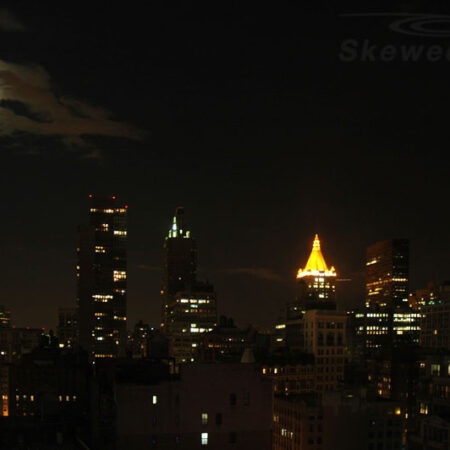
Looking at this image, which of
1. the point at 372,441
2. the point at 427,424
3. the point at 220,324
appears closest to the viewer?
the point at 372,441

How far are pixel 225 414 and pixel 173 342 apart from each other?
13105cm

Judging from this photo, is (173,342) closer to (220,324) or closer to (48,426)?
(220,324)

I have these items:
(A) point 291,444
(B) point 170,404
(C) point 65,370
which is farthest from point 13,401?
(B) point 170,404

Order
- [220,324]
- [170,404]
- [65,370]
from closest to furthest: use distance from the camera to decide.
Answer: [170,404], [65,370], [220,324]

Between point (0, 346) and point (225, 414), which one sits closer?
point (225, 414)

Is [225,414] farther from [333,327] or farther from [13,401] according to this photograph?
[333,327]

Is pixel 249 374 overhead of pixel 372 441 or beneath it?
overhead

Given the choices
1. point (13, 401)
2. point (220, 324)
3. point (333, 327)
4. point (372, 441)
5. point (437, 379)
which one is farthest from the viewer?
point (220, 324)

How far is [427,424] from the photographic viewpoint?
7775 centimetres

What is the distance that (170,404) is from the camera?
1876 inches

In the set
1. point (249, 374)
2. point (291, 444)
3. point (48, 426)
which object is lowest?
point (291, 444)

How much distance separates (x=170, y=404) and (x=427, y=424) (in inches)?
1526

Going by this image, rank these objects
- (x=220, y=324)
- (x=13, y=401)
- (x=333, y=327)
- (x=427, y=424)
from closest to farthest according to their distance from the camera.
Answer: (x=427, y=424)
(x=13, y=401)
(x=333, y=327)
(x=220, y=324)

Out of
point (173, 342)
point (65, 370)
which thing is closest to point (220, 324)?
point (173, 342)
